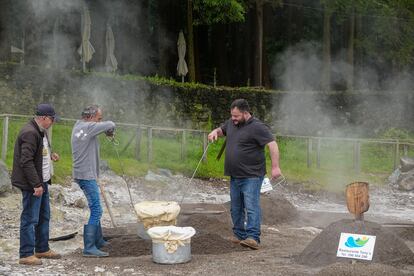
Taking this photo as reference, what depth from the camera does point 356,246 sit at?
716cm

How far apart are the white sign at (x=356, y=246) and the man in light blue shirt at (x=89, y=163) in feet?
8.83

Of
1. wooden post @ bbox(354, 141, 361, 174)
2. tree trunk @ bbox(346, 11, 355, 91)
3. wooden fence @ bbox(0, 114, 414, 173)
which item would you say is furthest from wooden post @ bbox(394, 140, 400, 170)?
tree trunk @ bbox(346, 11, 355, 91)

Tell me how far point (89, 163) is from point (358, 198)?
3091mm

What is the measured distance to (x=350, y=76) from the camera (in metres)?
28.1

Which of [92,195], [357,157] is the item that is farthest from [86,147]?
[357,157]

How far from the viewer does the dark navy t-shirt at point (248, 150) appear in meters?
8.20

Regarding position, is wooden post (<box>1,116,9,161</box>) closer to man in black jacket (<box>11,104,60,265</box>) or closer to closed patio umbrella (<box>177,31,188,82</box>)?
man in black jacket (<box>11,104,60,265</box>)

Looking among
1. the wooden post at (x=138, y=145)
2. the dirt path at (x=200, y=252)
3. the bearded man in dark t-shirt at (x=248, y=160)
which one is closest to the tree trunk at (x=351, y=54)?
the wooden post at (x=138, y=145)

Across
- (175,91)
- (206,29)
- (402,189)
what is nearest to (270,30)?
(206,29)

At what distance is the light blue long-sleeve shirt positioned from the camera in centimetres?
758

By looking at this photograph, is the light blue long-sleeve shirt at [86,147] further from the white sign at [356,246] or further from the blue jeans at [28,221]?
the white sign at [356,246]

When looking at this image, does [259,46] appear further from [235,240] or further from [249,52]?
[235,240]

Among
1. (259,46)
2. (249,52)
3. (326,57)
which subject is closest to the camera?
(259,46)

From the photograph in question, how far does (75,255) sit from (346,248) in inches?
122
